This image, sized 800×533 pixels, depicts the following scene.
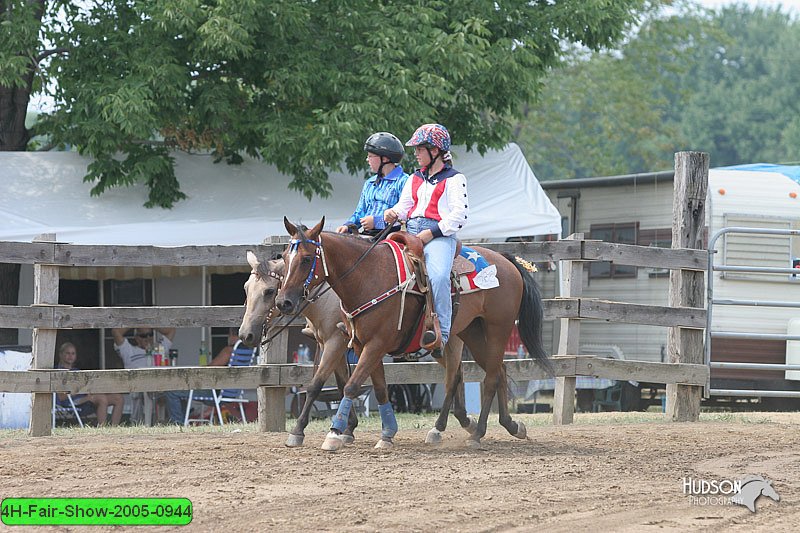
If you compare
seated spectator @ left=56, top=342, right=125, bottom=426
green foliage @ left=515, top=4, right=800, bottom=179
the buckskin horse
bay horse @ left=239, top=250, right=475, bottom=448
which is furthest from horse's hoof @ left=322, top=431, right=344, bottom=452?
green foliage @ left=515, top=4, right=800, bottom=179

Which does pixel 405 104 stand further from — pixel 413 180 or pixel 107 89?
pixel 413 180

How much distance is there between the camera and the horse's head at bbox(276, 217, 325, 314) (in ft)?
24.7

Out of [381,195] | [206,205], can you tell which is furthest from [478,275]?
[206,205]

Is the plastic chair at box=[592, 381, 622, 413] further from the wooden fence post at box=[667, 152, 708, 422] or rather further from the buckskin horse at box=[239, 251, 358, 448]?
the buckskin horse at box=[239, 251, 358, 448]

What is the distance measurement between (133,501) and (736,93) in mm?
59079

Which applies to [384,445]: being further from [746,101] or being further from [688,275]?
[746,101]

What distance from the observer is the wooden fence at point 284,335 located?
921 centimetres

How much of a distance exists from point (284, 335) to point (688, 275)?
394 centimetres

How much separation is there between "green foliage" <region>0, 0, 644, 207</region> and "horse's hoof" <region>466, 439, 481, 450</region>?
20.1 feet

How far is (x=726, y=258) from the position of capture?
16.2 m

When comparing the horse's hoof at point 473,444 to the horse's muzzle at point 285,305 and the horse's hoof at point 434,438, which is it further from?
the horse's muzzle at point 285,305

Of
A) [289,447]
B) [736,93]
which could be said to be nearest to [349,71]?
[289,447]

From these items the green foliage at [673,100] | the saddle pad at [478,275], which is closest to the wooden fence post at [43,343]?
the saddle pad at [478,275]

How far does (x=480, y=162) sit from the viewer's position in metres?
16.3
